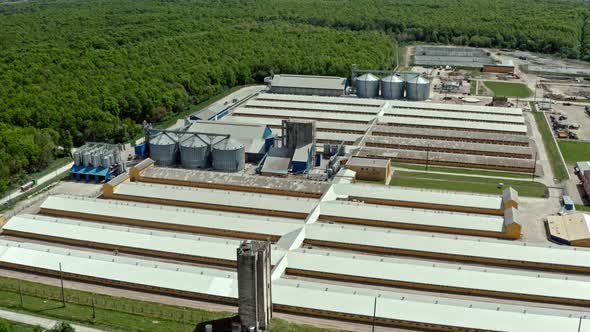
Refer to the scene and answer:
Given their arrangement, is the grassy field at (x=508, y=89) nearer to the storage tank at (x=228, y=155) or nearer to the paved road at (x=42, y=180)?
the storage tank at (x=228, y=155)

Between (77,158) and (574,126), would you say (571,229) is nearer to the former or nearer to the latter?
(574,126)

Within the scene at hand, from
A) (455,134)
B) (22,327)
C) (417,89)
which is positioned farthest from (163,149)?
(417,89)

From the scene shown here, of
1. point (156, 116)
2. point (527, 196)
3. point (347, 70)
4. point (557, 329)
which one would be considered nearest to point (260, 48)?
point (347, 70)

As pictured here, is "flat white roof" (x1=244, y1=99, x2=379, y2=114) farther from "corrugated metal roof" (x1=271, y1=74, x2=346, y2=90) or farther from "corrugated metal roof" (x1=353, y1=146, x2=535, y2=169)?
"corrugated metal roof" (x1=353, y1=146, x2=535, y2=169)

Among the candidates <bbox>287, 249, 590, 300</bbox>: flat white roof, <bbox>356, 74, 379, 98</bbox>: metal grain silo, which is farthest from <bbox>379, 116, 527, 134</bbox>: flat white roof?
<bbox>287, 249, 590, 300</bbox>: flat white roof

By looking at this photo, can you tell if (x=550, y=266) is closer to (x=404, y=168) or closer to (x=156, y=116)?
(x=404, y=168)

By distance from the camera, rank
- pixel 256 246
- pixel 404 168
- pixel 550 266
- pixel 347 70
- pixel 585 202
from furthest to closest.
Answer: pixel 347 70
pixel 404 168
pixel 585 202
pixel 550 266
pixel 256 246
